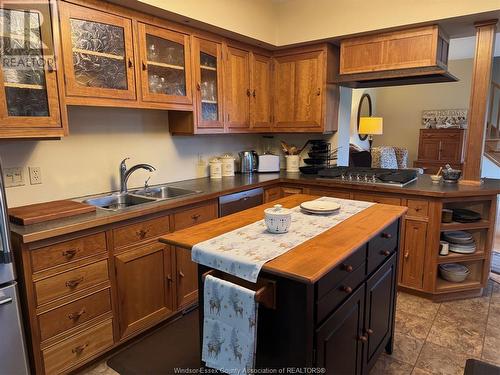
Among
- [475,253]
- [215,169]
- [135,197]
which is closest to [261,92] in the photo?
[215,169]

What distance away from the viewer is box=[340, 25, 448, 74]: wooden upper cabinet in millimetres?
2799

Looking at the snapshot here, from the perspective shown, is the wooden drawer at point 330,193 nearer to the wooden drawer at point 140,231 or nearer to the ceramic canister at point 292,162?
the ceramic canister at point 292,162

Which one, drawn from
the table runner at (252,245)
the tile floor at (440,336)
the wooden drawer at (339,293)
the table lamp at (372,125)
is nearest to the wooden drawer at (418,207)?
the tile floor at (440,336)

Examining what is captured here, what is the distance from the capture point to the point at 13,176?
212cm

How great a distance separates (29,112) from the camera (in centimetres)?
186

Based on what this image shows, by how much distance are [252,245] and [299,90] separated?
99.0 inches

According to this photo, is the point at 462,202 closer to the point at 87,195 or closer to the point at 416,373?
the point at 416,373

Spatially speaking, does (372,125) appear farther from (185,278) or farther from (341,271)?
(341,271)

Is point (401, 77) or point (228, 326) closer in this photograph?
point (228, 326)

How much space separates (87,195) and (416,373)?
2425 mm

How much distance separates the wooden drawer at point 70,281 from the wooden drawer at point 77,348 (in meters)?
0.27

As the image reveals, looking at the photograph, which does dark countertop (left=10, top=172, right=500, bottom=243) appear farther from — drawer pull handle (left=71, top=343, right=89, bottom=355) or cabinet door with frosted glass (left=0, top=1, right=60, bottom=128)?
drawer pull handle (left=71, top=343, right=89, bottom=355)

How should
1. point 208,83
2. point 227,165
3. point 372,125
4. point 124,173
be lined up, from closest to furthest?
point 124,173 < point 208,83 < point 227,165 < point 372,125

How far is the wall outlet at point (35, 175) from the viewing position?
2.19 m
